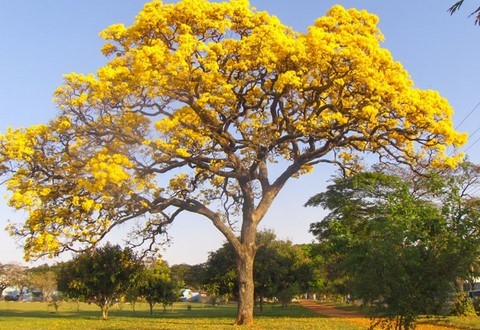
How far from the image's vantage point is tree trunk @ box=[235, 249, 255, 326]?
80.5 feet

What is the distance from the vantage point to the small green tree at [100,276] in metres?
42.2

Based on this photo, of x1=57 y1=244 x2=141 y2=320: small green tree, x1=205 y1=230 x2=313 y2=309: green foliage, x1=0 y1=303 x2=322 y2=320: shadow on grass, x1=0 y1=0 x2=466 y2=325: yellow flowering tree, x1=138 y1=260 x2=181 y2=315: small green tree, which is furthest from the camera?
x1=138 y1=260 x2=181 y2=315: small green tree

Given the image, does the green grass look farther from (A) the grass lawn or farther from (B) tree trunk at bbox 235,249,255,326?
(B) tree trunk at bbox 235,249,255,326

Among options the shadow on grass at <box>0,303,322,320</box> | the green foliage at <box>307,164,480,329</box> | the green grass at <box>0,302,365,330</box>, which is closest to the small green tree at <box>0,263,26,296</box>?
the shadow on grass at <box>0,303,322,320</box>

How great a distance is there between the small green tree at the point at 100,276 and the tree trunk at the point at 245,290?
18204mm

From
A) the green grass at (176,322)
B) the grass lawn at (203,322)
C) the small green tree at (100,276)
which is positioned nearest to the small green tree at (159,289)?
the green grass at (176,322)

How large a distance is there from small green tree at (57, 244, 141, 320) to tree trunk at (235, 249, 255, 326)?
18204 millimetres

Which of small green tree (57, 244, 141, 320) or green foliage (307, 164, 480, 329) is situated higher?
small green tree (57, 244, 141, 320)

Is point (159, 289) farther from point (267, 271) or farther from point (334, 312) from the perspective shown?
point (334, 312)

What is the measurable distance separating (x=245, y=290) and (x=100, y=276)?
69.5 feet

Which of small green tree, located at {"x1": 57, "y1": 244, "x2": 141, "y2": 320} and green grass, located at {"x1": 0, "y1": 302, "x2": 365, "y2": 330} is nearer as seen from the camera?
green grass, located at {"x1": 0, "y1": 302, "x2": 365, "y2": 330}

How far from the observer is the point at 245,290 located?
24.8m

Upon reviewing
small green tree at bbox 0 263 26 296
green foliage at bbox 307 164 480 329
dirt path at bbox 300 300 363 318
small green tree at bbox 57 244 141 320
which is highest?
small green tree at bbox 0 263 26 296

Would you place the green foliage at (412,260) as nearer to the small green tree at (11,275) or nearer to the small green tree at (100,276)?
the small green tree at (100,276)
